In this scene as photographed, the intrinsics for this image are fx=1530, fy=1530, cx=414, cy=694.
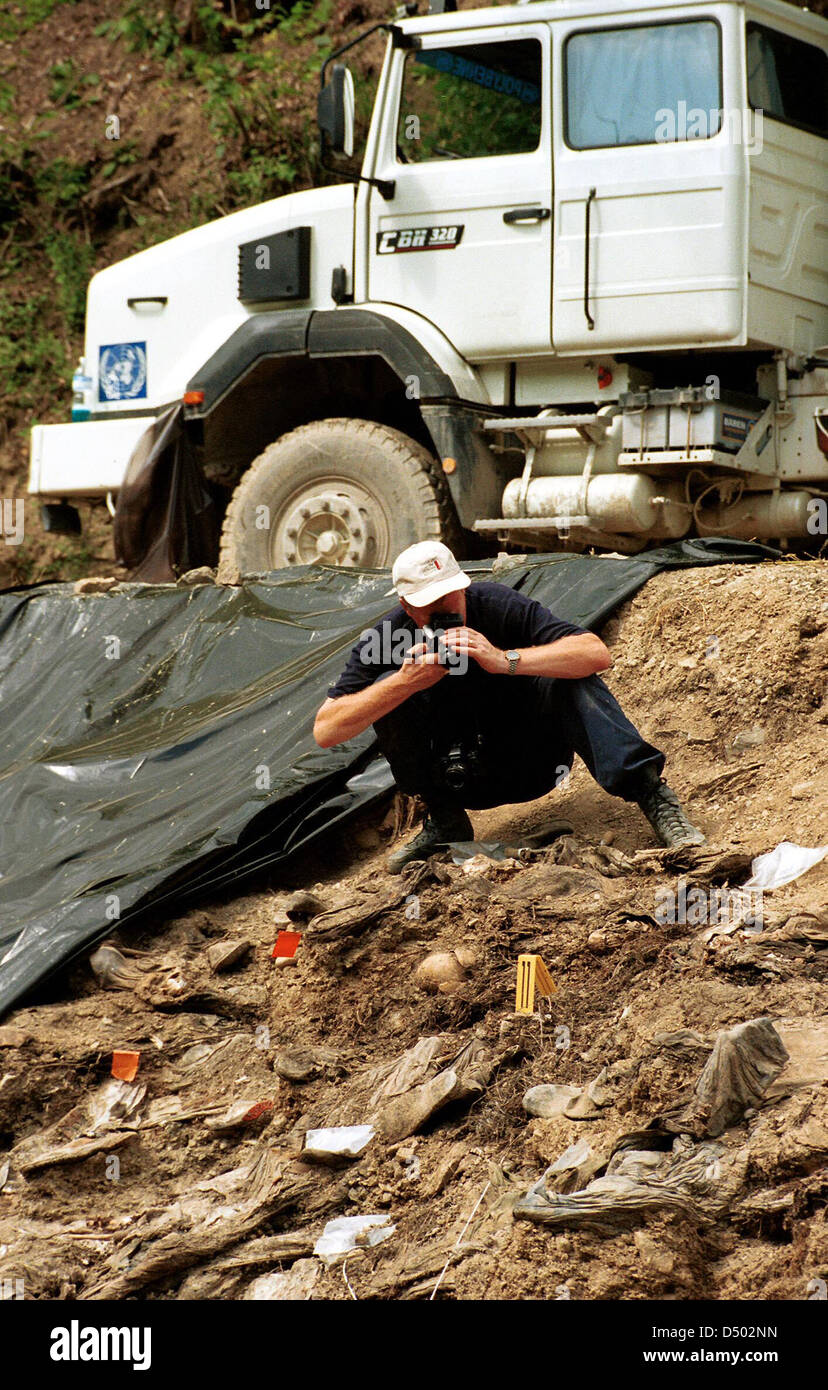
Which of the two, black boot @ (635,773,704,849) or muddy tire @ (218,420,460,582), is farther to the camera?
muddy tire @ (218,420,460,582)

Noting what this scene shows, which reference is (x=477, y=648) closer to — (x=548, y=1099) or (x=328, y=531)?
(x=548, y=1099)

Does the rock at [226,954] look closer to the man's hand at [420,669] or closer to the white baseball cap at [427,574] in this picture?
the man's hand at [420,669]

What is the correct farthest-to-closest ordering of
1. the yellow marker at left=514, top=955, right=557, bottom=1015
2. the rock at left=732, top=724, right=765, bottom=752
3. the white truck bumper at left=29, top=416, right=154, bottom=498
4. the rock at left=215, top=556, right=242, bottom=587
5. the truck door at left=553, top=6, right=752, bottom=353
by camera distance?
the white truck bumper at left=29, top=416, right=154, bottom=498 < the rock at left=215, top=556, right=242, bottom=587 < the truck door at left=553, top=6, right=752, bottom=353 < the rock at left=732, top=724, right=765, bottom=752 < the yellow marker at left=514, top=955, right=557, bottom=1015

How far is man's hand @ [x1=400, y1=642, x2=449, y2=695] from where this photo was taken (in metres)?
4.58

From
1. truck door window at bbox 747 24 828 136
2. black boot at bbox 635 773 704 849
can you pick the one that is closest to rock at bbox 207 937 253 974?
black boot at bbox 635 773 704 849

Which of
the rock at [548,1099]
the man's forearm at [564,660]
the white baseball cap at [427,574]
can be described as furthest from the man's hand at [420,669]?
the rock at [548,1099]

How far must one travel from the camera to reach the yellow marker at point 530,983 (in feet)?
13.0

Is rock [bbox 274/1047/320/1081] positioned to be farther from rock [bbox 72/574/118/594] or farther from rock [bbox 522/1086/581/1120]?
rock [bbox 72/574/118/594]

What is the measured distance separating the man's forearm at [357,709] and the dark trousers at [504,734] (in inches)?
5.3

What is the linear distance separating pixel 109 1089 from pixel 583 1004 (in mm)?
1358

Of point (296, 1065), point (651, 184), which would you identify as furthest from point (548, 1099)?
point (651, 184)

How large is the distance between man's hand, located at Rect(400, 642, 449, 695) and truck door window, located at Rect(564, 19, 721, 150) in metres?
3.35

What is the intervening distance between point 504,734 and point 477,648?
0.49 meters
